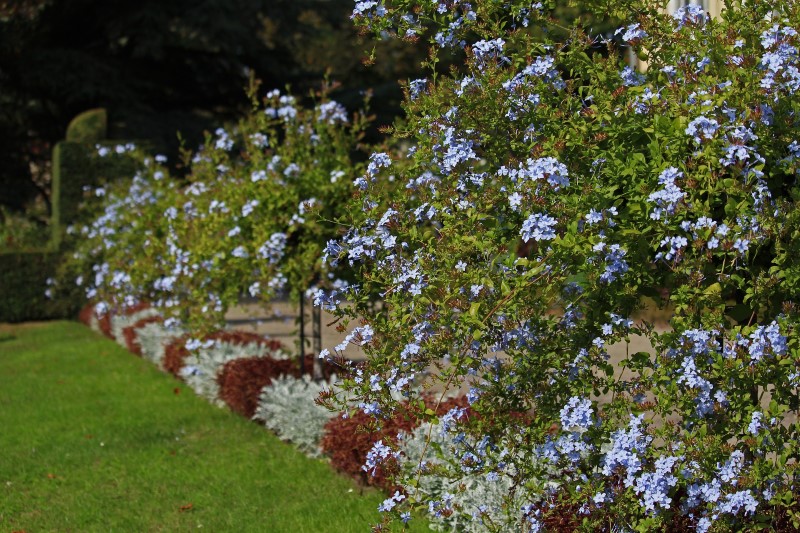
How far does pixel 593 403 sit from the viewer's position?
354cm

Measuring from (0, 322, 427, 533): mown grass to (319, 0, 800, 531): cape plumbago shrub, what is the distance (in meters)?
1.48

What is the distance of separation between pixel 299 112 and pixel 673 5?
906 centimetres

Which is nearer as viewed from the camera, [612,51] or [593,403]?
[593,403]

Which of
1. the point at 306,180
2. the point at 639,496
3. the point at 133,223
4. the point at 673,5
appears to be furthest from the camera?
the point at 673,5

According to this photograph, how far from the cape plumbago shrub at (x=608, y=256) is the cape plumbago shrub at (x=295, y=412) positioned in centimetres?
263

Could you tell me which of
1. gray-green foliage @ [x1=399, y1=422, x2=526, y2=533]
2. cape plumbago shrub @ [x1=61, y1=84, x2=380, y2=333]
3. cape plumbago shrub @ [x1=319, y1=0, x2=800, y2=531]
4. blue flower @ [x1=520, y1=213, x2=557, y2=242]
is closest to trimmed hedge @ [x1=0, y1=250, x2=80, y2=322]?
cape plumbago shrub @ [x1=61, y1=84, x2=380, y2=333]

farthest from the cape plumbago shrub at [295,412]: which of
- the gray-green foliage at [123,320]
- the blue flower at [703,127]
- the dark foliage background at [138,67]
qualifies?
the dark foliage background at [138,67]

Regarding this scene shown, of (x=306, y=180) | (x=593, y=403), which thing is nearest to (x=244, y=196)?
(x=306, y=180)

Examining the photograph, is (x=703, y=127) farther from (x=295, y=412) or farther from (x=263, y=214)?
(x=263, y=214)

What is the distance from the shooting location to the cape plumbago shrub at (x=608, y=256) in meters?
3.43

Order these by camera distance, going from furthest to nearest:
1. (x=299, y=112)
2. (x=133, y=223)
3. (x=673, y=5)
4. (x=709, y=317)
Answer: (x=673, y=5), (x=133, y=223), (x=299, y=112), (x=709, y=317)

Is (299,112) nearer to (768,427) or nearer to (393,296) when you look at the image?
(393,296)

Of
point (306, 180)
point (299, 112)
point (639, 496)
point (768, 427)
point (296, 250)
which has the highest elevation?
point (299, 112)

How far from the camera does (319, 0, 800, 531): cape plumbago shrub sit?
3428mm
